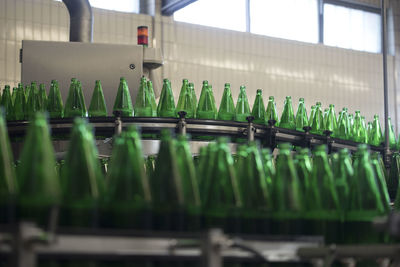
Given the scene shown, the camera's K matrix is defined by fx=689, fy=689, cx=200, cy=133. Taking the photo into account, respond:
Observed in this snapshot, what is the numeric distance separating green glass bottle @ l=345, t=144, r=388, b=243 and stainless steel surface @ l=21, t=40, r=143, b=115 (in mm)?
2001

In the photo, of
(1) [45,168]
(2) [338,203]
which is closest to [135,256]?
(1) [45,168]

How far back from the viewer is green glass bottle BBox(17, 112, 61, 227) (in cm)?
107

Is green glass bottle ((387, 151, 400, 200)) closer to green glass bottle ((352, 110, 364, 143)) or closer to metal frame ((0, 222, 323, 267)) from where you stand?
green glass bottle ((352, 110, 364, 143))

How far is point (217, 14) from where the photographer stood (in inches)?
253

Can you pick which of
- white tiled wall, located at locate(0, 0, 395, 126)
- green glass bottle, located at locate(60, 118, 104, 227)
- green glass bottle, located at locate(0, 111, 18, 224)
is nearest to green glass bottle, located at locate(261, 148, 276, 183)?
green glass bottle, located at locate(60, 118, 104, 227)

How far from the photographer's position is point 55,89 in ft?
8.61

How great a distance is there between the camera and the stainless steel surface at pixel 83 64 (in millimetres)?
3332

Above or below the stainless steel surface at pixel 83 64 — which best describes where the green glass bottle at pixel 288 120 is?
below

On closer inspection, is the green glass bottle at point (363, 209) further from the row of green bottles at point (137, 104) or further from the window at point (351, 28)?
the window at point (351, 28)

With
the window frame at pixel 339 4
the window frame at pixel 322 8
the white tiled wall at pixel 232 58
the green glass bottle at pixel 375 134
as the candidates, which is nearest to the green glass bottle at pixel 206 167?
the green glass bottle at pixel 375 134

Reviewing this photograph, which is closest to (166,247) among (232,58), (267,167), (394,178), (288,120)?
Answer: (267,167)

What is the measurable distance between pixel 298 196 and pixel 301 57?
221 inches

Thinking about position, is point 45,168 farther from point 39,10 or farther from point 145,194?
point 39,10

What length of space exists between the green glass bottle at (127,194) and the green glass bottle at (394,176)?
1954mm
